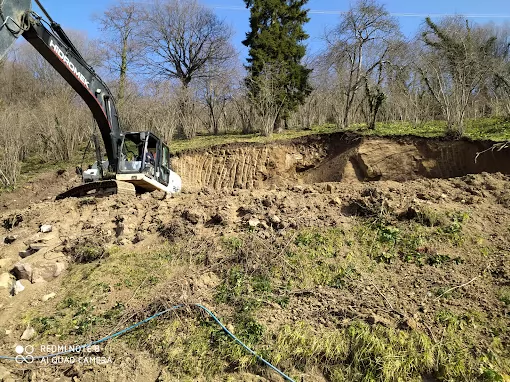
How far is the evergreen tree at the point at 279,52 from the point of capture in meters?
17.4

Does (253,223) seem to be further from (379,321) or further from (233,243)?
(379,321)

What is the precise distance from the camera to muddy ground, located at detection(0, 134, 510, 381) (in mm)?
4305

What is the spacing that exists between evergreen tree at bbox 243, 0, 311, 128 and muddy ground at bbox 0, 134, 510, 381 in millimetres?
10222

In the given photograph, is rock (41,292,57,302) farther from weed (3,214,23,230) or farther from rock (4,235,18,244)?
weed (3,214,23,230)

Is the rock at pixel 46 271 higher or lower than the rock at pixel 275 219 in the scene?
lower

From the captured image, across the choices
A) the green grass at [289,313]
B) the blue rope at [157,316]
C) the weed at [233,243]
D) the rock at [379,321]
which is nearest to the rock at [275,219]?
the green grass at [289,313]

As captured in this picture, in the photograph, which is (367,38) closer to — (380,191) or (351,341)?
(380,191)

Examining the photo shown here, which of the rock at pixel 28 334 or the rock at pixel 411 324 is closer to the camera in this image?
the rock at pixel 411 324

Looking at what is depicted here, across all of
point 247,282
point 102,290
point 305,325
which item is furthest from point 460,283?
point 102,290

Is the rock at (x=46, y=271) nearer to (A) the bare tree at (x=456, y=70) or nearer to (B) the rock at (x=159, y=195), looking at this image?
(B) the rock at (x=159, y=195)

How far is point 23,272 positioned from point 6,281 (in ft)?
0.85

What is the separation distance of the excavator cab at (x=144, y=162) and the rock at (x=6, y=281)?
3530mm

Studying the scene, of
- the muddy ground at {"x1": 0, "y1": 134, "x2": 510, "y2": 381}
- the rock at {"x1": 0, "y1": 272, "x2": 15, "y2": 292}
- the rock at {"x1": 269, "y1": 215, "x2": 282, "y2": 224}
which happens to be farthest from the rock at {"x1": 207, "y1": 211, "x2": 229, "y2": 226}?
the rock at {"x1": 0, "y1": 272, "x2": 15, "y2": 292}

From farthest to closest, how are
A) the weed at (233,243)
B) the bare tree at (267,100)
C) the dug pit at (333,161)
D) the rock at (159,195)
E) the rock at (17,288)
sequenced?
the bare tree at (267,100) → the dug pit at (333,161) → the rock at (159,195) → the weed at (233,243) → the rock at (17,288)
